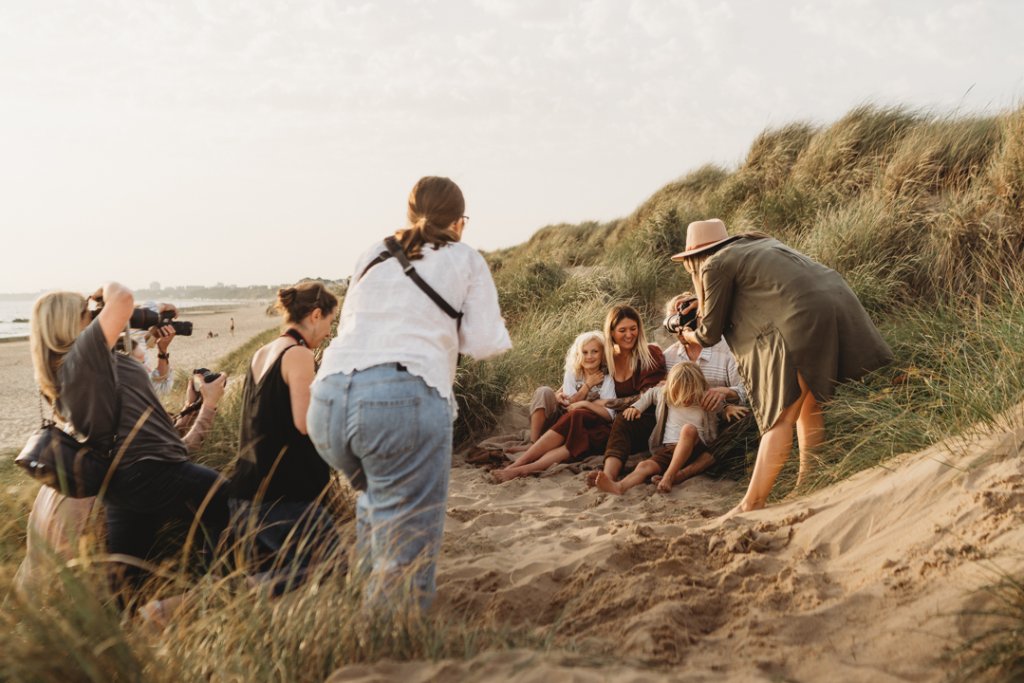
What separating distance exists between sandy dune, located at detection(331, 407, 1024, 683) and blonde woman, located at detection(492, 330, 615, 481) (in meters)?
1.55

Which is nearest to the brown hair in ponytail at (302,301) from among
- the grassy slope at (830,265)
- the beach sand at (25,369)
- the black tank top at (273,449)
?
the black tank top at (273,449)

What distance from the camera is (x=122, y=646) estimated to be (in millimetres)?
1983

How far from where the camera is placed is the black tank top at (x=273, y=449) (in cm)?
322

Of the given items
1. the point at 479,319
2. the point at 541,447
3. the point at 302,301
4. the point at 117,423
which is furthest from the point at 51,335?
the point at 541,447

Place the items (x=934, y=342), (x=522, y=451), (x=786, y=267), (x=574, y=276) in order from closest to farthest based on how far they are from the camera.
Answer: (x=786, y=267) → (x=934, y=342) → (x=522, y=451) → (x=574, y=276)

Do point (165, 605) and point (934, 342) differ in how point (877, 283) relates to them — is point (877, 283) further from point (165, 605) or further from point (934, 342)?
point (165, 605)

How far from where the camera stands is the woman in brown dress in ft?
13.4

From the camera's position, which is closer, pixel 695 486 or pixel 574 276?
pixel 695 486

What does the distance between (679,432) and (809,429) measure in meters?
1.25

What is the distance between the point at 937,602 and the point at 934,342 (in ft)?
9.50

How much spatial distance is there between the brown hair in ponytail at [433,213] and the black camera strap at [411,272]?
0.04 m

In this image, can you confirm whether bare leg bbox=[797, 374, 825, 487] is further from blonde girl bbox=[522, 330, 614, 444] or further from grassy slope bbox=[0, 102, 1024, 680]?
blonde girl bbox=[522, 330, 614, 444]

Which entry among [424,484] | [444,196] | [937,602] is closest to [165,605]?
[424,484]

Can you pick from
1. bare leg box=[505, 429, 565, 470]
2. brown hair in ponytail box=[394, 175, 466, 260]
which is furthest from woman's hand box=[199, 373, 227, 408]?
bare leg box=[505, 429, 565, 470]
